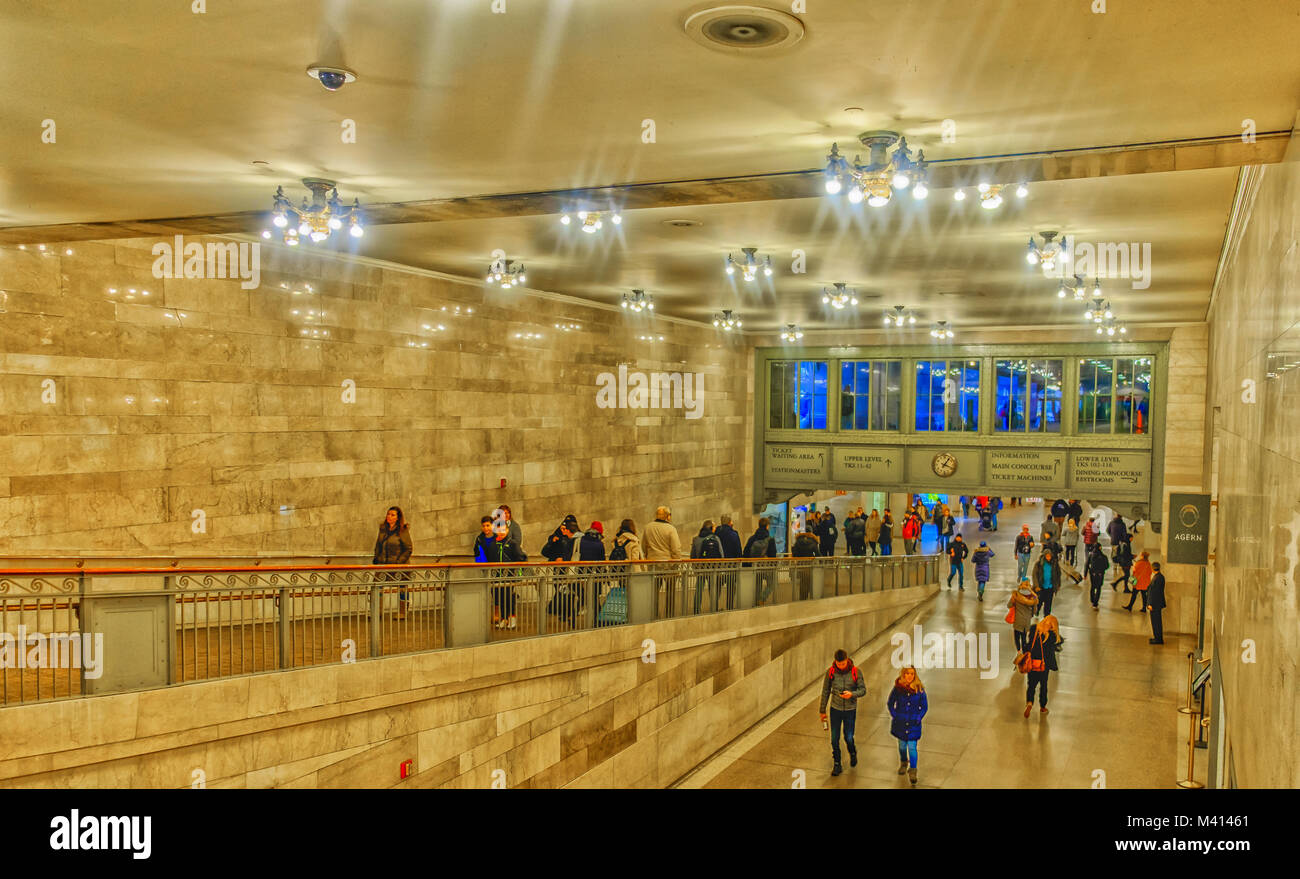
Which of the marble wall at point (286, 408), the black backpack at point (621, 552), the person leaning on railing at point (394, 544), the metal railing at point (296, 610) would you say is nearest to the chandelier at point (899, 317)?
the marble wall at point (286, 408)

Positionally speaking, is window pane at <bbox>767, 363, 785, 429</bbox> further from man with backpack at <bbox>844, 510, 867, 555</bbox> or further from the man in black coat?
the man in black coat

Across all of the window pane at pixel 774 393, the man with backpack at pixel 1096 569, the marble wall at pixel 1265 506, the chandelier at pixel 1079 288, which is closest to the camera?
the marble wall at pixel 1265 506

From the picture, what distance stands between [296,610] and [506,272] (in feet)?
21.4

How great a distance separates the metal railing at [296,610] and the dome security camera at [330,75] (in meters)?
4.04

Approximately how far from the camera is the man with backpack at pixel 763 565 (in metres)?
14.0

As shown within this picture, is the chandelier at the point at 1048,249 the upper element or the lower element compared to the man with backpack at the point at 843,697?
upper

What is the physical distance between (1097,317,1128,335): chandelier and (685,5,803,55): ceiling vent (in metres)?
17.1

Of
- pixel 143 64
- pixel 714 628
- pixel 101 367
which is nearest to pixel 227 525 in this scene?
pixel 101 367

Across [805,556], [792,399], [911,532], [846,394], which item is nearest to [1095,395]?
[846,394]

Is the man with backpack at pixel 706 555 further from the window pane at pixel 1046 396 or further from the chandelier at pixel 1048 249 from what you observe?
the window pane at pixel 1046 396

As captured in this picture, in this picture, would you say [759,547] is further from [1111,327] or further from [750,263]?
[1111,327]

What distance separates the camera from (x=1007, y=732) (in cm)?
1163

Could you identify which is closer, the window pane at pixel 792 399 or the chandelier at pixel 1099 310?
the chandelier at pixel 1099 310
